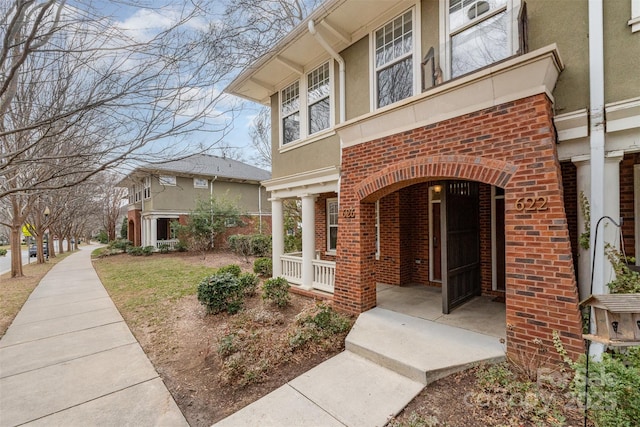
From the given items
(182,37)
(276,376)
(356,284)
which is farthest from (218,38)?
(276,376)

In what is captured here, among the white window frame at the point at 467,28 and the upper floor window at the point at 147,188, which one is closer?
the white window frame at the point at 467,28

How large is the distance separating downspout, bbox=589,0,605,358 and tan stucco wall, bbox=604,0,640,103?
0.08m

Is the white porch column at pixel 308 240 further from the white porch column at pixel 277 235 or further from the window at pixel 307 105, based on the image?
the window at pixel 307 105

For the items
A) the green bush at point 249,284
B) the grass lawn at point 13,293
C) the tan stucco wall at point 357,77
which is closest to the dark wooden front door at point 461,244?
the tan stucco wall at point 357,77

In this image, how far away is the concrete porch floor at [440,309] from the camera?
15.5 ft

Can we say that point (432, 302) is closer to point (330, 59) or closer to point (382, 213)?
point (382, 213)

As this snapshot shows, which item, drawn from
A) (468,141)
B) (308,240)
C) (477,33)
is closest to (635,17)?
(477,33)

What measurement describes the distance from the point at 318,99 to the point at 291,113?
1.15 m

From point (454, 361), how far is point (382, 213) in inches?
188

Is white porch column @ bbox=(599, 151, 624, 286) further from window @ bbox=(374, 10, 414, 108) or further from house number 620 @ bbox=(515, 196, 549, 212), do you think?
window @ bbox=(374, 10, 414, 108)

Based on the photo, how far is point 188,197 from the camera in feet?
67.5

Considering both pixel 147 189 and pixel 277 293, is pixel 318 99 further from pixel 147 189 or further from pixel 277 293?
pixel 147 189

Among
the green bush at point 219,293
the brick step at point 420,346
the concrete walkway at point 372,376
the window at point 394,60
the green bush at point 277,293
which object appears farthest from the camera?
the green bush at point 277,293

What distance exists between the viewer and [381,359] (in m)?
3.91
